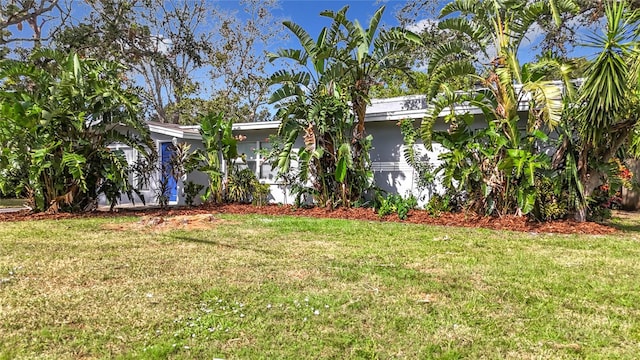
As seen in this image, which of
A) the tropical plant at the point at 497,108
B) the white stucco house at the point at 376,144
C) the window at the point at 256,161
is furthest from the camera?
the window at the point at 256,161

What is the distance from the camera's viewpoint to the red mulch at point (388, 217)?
8344 mm

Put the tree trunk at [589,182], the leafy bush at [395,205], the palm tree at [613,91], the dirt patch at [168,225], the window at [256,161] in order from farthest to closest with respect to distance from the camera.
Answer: the window at [256,161], the leafy bush at [395,205], the dirt patch at [168,225], the tree trunk at [589,182], the palm tree at [613,91]

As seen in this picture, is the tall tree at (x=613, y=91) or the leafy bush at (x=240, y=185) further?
the leafy bush at (x=240, y=185)

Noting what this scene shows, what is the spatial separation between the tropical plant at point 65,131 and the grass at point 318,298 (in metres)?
3.15

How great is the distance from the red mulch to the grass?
1.06 metres

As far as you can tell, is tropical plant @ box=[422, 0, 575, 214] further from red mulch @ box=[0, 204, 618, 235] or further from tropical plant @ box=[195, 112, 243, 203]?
tropical plant @ box=[195, 112, 243, 203]

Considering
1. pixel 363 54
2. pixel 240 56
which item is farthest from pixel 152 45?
pixel 363 54

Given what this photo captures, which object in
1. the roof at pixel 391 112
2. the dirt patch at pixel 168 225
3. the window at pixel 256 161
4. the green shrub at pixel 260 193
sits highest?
the roof at pixel 391 112

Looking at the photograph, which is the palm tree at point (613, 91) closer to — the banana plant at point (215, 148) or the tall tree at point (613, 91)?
the tall tree at point (613, 91)

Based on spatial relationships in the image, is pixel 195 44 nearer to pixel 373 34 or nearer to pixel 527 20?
pixel 373 34

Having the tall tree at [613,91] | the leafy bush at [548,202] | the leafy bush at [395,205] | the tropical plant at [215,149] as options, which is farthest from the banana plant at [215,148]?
the tall tree at [613,91]

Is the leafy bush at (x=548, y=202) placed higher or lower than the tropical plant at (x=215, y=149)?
lower

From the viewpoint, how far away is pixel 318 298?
13.6 feet

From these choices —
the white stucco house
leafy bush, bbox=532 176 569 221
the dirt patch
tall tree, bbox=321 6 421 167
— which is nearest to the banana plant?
the white stucco house
